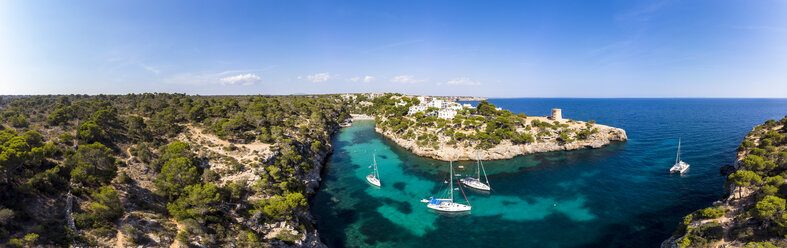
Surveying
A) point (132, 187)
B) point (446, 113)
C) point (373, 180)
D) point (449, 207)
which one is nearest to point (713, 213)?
point (449, 207)

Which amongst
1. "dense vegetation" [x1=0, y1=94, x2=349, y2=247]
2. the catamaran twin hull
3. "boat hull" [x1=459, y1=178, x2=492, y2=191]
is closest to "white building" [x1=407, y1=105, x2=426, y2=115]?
"boat hull" [x1=459, y1=178, x2=492, y2=191]

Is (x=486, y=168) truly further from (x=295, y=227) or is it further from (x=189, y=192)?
(x=189, y=192)

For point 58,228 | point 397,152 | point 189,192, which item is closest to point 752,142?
point 397,152

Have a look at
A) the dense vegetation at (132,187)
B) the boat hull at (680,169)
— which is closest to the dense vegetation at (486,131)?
the boat hull at (680,169)

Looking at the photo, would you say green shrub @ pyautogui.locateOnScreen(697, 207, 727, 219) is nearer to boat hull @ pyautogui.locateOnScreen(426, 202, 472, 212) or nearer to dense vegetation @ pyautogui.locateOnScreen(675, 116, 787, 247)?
dense vegetation @ pyautogui.locateOnScreen(675, 116, 787, 247)

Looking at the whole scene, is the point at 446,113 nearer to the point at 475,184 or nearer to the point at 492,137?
the point at 492,137

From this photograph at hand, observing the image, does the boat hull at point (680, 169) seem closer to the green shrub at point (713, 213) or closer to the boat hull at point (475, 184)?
the green shrub at point (713, 213)
